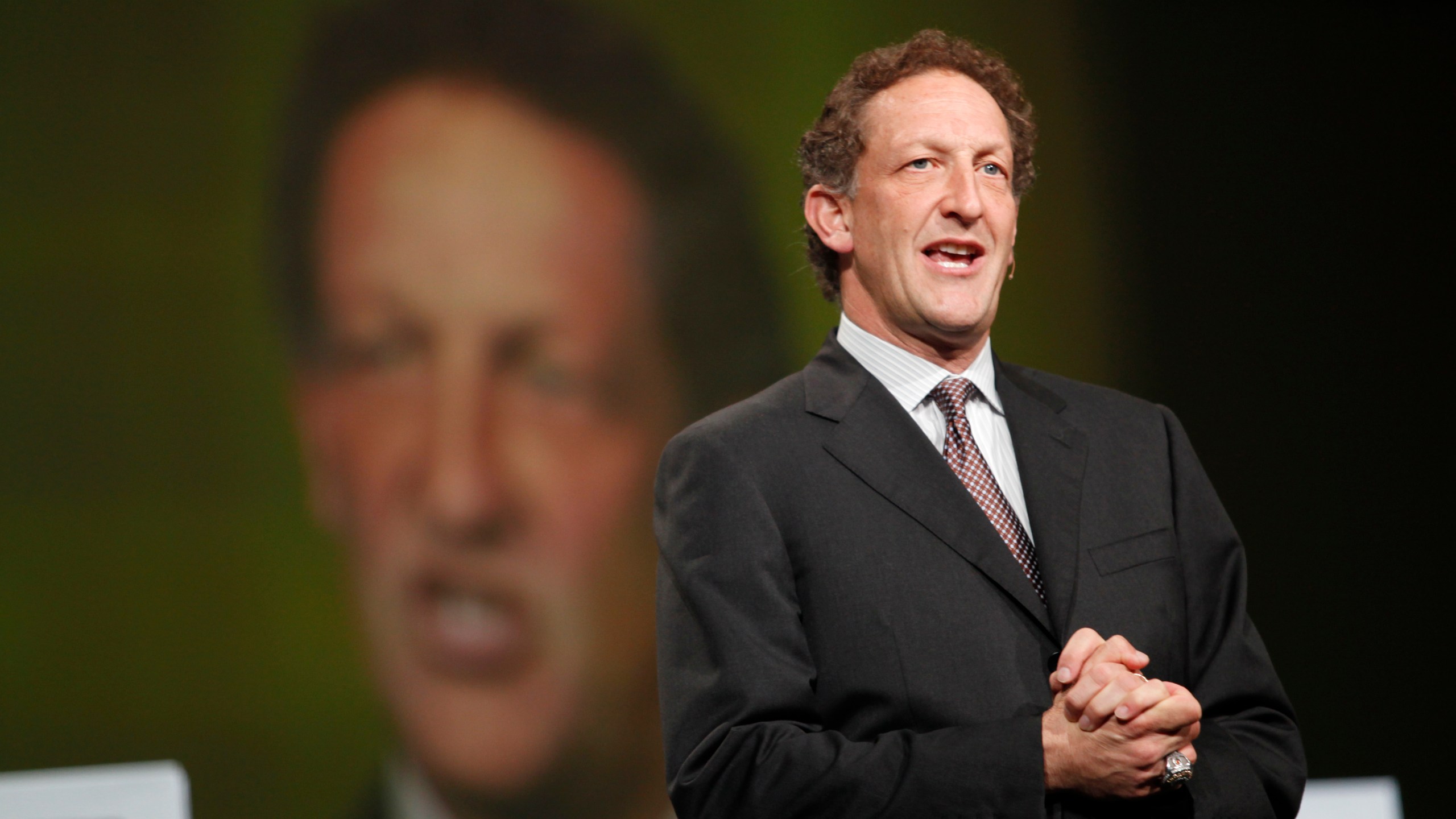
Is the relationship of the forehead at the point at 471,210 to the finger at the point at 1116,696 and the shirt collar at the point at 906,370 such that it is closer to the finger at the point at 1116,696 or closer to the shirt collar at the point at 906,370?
the shirt collar at the point at 906,370

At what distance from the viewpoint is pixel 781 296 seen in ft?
11.3

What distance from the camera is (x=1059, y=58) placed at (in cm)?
368

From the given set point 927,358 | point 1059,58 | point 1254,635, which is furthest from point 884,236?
point 1059,58

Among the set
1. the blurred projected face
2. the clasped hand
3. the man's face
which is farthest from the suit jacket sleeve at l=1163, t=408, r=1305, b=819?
the blurred projected face

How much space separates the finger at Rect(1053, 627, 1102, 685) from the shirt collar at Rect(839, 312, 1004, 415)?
1.40 feet

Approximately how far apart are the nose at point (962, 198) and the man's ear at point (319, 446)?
194 centimetres

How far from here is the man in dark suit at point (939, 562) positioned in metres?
1.43

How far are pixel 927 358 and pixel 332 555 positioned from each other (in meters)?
1.90

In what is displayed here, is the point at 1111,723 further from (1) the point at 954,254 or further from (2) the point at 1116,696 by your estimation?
(1) the point at 954,254

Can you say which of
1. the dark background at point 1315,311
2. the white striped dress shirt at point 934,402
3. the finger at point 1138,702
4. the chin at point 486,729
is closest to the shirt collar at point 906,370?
the white striped dress shirt at point 934,402

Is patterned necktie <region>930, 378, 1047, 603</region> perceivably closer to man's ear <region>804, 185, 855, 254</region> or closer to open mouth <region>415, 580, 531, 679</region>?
man's ear <region>804, 185, 855, 254</region>

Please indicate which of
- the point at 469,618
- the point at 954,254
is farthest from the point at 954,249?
the point at 469,618

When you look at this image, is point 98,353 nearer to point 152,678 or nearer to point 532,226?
point 152,678

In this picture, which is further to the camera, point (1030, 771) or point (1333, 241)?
point (1333, 241)
